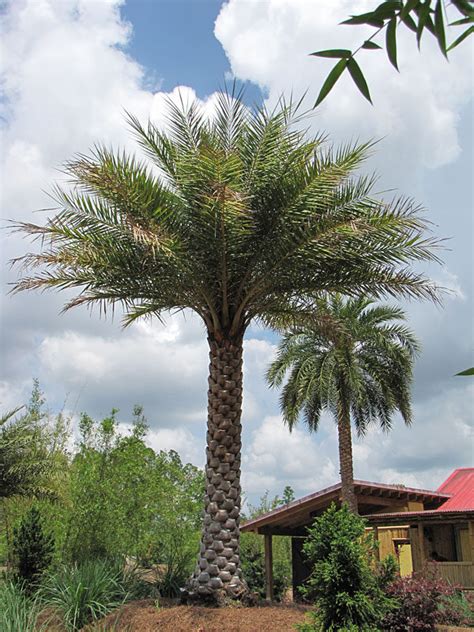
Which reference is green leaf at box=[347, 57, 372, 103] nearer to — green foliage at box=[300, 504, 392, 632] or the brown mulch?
green foliage at box=[300, 504, 392, 632]

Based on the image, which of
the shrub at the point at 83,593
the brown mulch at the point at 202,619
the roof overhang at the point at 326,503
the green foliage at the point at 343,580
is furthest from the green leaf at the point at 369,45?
the roof overhang at the point at 326,503

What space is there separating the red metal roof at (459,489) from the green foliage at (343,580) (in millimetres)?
16653

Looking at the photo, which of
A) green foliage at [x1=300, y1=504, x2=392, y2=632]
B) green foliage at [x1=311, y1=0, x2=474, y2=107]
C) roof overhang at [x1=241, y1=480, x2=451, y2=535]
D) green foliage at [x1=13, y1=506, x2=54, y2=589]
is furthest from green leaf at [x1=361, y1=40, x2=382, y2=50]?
roof overhang at [x1=241, y1=480, x2=451, y2=535]

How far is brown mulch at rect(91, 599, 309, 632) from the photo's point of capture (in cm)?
956

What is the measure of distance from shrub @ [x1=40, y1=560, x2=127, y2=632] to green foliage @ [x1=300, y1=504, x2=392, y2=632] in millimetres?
3683

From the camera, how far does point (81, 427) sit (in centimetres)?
2103

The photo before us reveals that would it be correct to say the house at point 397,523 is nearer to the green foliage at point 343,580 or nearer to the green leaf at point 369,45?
the green foliage at point 343,580

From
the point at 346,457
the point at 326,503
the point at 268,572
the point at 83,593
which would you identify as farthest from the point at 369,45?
the point at 268,572

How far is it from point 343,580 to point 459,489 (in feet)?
65.6

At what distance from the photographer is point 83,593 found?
11.1 m

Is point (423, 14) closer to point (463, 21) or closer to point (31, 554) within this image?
point (463, 21)

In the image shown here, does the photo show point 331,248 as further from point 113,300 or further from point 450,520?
point 450,520

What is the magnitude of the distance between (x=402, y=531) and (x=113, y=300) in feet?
56.5

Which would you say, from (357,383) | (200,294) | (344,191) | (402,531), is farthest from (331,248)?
(402,531)
